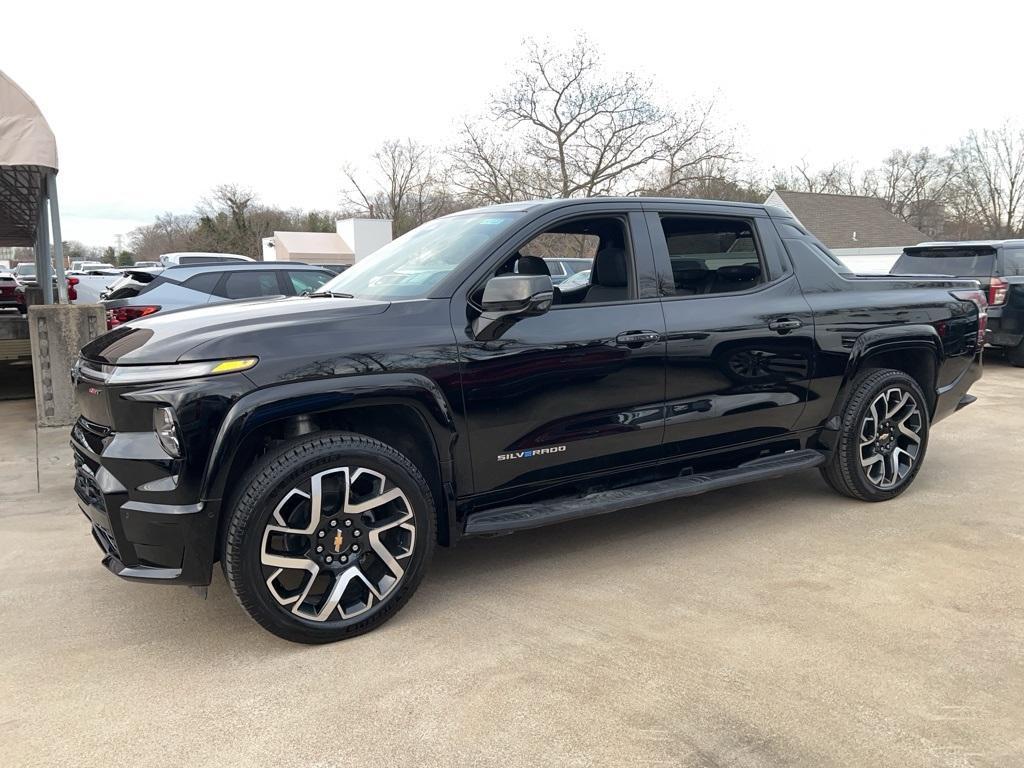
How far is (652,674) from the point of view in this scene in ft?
9.25

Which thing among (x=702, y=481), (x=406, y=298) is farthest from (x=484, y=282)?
(x=702, y=481)

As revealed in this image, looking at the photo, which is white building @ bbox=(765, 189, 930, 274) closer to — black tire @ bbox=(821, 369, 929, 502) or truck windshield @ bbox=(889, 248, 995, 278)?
truck windshield @ bbox=(889, 248, 995, 278)

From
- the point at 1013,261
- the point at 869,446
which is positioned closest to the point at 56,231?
the point at 869,446

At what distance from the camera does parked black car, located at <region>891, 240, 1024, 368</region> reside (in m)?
10.7

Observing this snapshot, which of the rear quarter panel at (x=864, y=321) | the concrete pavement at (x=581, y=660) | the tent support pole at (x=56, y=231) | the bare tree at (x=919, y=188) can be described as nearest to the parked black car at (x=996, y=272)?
the rear quarter panel at (x=864, y=321)

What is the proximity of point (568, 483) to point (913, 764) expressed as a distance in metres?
1.83

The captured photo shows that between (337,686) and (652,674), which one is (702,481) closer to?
(652,674)

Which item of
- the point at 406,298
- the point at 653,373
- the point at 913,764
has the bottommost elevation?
the point at 913,764

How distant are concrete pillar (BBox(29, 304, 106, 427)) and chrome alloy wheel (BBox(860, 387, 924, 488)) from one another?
24.1 feet

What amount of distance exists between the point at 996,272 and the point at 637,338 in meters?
9.62

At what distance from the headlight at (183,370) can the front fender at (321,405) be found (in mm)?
125

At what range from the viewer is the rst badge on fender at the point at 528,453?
3451 millimetres

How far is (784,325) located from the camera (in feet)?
13.9

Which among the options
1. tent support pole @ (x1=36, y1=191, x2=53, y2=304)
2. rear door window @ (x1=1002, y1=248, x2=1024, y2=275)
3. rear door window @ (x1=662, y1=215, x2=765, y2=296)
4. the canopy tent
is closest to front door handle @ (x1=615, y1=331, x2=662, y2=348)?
rear door window @ (x1=662, y1=215, x2=765, y2=296)
